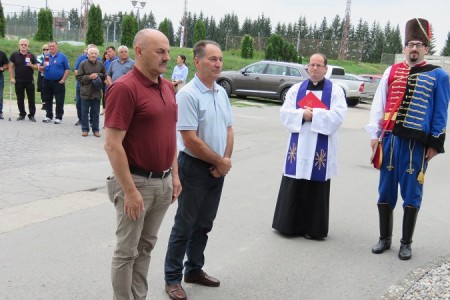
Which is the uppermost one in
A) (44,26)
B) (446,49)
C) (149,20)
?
(149,20)

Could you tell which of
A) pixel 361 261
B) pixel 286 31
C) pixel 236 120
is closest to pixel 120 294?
pixel 361 261

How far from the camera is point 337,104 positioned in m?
5.58

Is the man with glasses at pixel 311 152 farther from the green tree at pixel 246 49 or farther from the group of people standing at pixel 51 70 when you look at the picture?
the green tree at pixel 246 49

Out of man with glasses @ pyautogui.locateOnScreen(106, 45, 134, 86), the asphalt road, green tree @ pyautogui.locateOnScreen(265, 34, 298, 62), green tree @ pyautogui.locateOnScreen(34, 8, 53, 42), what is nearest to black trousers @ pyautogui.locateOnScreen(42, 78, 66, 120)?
man with glasses @ pyautogui.locateOnScreen(106, 45, 134, 86)

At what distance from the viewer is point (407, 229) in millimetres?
5344

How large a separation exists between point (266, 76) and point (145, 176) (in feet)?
65.1

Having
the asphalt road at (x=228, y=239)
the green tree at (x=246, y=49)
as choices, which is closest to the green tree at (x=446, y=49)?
the green tree at (x=246, y=49)

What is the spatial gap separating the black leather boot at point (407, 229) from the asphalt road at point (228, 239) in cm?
10

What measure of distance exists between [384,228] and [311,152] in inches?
40.2

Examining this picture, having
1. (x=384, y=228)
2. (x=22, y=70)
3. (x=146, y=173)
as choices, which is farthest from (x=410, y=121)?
(x=22, y=70)

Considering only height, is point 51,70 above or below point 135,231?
above

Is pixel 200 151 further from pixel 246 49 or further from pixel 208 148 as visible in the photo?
pixel 246 49

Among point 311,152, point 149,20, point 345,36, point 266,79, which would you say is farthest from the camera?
point 149,20

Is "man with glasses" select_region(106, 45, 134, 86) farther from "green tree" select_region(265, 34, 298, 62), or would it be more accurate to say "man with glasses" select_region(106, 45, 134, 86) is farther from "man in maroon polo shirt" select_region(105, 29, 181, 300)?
"green tree" select_region(265, 34, 298, 62)
